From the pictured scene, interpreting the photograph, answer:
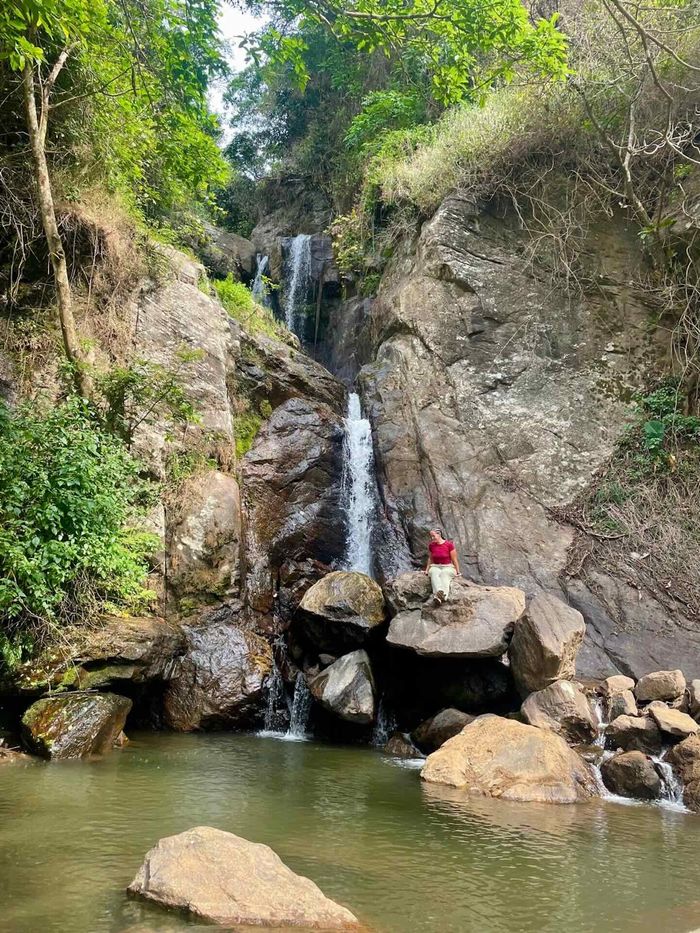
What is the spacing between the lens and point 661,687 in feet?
29.9

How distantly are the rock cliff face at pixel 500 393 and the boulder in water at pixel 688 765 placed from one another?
11.7 ft

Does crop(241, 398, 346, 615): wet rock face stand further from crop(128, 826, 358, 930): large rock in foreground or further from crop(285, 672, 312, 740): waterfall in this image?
crop(128, 826, 358, 930): large rock in foreground

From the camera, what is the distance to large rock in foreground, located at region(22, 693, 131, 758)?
7.49 m

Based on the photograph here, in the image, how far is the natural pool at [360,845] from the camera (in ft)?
13.4

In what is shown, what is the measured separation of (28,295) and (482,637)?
903cm

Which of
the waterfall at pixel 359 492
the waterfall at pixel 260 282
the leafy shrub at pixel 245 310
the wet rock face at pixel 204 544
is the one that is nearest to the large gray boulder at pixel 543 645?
the waterfall at pixel 359 492

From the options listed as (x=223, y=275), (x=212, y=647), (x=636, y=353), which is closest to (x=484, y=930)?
(x=212, y=647)

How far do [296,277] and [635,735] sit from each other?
54.4 ft

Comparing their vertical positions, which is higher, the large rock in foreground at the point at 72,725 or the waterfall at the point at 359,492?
the waterfall at the point at 359,492

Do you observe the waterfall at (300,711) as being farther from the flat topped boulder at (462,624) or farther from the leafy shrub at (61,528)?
the leafy shrub at (61,528)

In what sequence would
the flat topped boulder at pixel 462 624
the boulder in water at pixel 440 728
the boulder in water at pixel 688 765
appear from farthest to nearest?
the flat topped boulder at pixel 462 624 → the boulder in water at pixel 440 728 → the boulder in water at pixel 688 765

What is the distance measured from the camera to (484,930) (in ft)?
13.1

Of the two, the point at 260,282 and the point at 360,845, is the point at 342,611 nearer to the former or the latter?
the point at 360,845

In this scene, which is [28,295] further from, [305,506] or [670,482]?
[670,482]
